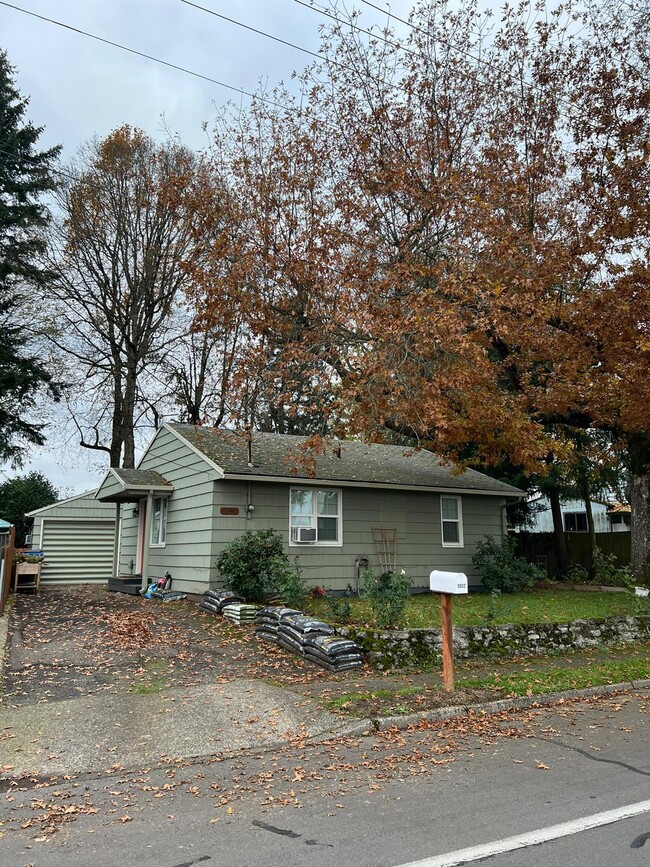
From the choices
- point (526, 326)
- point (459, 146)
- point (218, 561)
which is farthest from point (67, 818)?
point (459, 146)

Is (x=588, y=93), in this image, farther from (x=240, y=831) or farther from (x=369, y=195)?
(x=240, y=831)

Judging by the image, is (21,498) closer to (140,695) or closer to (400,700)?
(140,695)

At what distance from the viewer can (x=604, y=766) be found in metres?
5.59

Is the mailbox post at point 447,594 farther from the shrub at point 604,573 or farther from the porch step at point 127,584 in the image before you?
the porch step at point 127,584

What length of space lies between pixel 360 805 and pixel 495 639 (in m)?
6.23

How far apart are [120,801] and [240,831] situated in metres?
1.19

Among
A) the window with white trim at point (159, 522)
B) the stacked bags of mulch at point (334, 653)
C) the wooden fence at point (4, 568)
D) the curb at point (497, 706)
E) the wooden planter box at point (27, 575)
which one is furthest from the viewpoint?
the wooden planter box at point (27, 575)

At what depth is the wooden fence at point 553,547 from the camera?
2711 cm

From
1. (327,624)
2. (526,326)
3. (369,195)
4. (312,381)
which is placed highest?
A: (369,195)

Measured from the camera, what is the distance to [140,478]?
17125 mm

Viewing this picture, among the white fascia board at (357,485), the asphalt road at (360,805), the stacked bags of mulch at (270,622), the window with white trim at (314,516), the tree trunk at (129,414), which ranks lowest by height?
the asphalt road at (360,805)

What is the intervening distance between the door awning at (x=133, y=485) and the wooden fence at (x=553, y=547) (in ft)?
53.2

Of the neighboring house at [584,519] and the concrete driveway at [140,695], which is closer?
the concrete driveway at [140,695]

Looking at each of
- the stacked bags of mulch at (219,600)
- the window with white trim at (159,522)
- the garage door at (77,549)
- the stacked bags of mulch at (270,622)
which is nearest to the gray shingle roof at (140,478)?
the window with white trim at (159,522)
